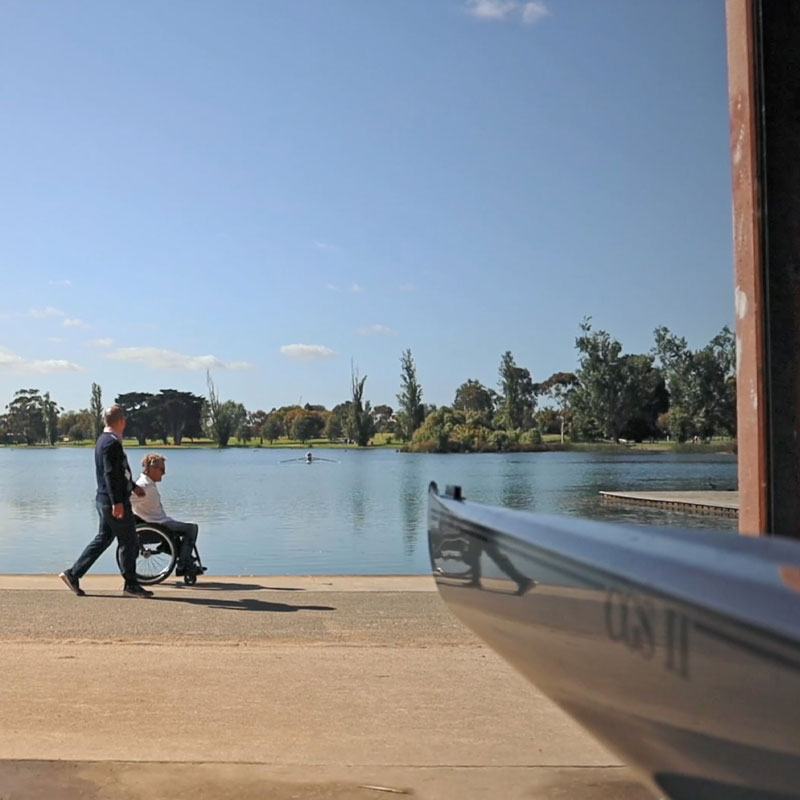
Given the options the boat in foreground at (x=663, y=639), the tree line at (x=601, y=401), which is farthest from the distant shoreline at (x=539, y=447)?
the boat in foreground at (x=663, y=639)

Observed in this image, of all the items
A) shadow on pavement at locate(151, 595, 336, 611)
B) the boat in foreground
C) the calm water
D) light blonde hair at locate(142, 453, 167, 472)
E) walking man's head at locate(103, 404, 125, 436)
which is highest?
walking man's head at locate(103, 404, 125, 436)

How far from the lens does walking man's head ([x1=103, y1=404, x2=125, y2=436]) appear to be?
787 cm

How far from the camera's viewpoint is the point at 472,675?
4.89 m

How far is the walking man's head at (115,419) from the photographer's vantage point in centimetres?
787

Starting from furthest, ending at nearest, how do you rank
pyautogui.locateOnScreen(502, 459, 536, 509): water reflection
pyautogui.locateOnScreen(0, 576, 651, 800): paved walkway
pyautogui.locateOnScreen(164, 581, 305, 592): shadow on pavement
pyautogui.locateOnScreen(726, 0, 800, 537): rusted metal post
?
pyautogui.locateOnScreen(502, 459, 536, 509): water reflection, pyautogui.locateOnScreen(164, 581, 305, 592): shadow on pavement, pyautogui.locateOnScreen(726, 0, 800, 537): rusted metal post, pyautogui.locateOnScreen(0, 576, 651, 800): paved walkway

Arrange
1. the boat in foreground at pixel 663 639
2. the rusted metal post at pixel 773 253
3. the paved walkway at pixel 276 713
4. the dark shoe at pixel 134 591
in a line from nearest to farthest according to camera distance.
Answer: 1. the boat in foreground at pixel 663 639
2. the paved walkway at pixel 276 713
3. the rusted metal post at pixel 773 253
4. the dark shoe at pixel 134 591

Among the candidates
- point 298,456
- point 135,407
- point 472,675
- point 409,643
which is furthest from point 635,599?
point 135,407

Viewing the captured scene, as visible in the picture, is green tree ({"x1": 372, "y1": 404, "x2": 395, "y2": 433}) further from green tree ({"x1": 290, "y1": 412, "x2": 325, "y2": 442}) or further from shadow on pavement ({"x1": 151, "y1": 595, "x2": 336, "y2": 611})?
shadow on pavement ({"x1": 151, "y1": 595, "x2": 336, "y2": 611})

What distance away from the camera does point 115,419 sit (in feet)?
25.9

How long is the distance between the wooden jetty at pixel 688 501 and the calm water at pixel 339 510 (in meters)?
0.42

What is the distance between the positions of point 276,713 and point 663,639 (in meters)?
3.09

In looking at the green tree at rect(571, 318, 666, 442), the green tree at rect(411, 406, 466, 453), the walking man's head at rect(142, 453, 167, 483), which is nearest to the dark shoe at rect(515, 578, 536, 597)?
the green tree at rect(571, 318, 666, 442)

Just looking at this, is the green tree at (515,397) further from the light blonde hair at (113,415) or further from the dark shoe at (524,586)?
the dark shoe at (524,586)

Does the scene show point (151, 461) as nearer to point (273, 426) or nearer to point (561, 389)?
point (561, 389)
